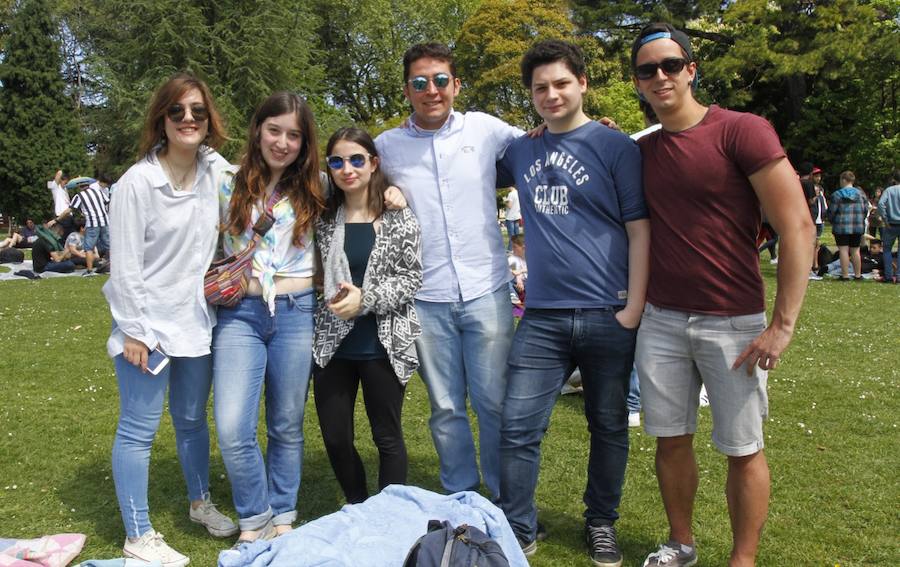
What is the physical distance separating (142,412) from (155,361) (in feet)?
0.86

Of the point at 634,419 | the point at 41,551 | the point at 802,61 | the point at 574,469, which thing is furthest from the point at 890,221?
the point at 41,551

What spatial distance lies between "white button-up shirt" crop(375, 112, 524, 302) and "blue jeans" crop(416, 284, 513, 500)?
0.25 ft

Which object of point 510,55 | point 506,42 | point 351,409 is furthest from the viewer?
point 510,55

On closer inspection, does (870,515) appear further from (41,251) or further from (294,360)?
(41,251)

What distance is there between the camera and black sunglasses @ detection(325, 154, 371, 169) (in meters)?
3.41

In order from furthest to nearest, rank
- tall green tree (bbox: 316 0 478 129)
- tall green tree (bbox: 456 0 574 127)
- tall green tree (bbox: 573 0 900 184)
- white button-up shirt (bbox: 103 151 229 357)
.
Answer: tall green tree (bbox: 316 0 478 129), tall green tree (bbox: 456 0 574 127), tall green tree (bbox: 573 0 900 184), white button-up shirt (bbox: 103 151 229 357)

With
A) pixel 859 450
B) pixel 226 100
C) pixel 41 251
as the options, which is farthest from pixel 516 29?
pixel 859 450

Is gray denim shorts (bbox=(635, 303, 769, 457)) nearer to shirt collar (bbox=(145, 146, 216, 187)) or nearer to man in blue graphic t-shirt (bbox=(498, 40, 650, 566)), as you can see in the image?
man in blue graphic t-shirt (bbox=(498, 40, 650, 566))

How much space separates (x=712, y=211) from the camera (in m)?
Result: 2.86

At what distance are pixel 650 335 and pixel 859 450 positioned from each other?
2.61 meters

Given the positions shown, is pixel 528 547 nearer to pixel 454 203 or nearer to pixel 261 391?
pixel 261 391

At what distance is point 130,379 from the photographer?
324 centimetres

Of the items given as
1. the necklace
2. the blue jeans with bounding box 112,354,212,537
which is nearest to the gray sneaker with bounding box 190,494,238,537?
the blue jeans with bounding box 112,354,212,537

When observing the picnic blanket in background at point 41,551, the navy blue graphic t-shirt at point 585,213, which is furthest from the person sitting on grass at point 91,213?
the navy blue graphic t-shirt at point 585,213
